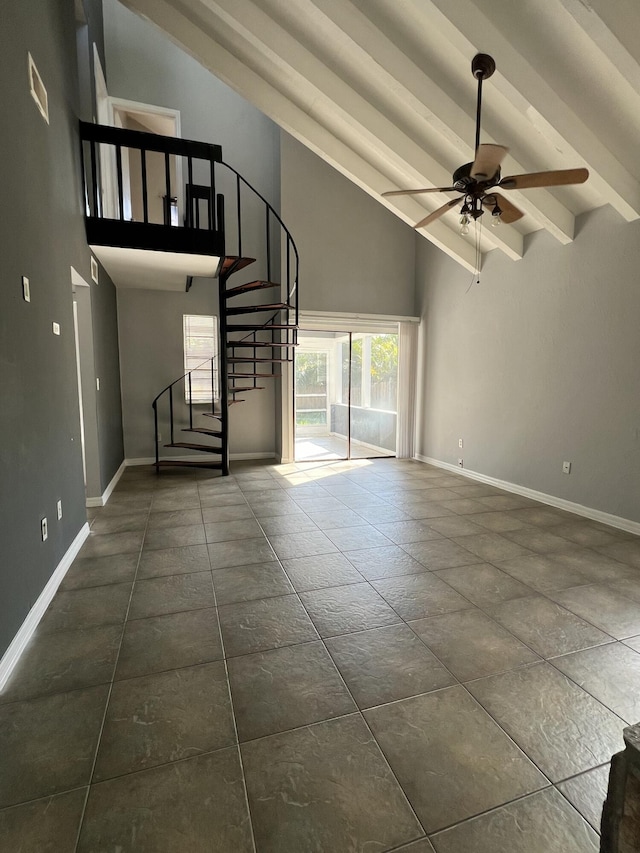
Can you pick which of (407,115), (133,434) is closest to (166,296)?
(133,434)

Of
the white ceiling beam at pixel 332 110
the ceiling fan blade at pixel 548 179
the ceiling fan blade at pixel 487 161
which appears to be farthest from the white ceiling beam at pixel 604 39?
the white ceiling beam at pixel 332 110

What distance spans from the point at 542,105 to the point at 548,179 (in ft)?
2.87

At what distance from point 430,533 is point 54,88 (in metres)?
4.34

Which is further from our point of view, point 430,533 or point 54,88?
point 430,533

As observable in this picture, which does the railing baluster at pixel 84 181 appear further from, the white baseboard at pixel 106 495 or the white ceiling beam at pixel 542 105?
the white ceiling beam at pixel 542 105

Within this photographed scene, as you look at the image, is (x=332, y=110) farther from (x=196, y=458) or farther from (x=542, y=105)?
(x=196, y=458)

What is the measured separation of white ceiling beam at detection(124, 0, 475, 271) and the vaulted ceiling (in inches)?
0.4

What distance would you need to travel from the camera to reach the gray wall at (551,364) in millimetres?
3682

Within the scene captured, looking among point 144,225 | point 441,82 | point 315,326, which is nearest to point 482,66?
point 441,82

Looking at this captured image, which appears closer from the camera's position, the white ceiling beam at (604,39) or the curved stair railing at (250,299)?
the white ceiling beam at (604,39)

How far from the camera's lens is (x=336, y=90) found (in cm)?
369

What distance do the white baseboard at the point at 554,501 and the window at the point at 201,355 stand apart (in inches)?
147

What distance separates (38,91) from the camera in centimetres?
249

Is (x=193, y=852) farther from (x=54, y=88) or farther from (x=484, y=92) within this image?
(x=484, y=92)
